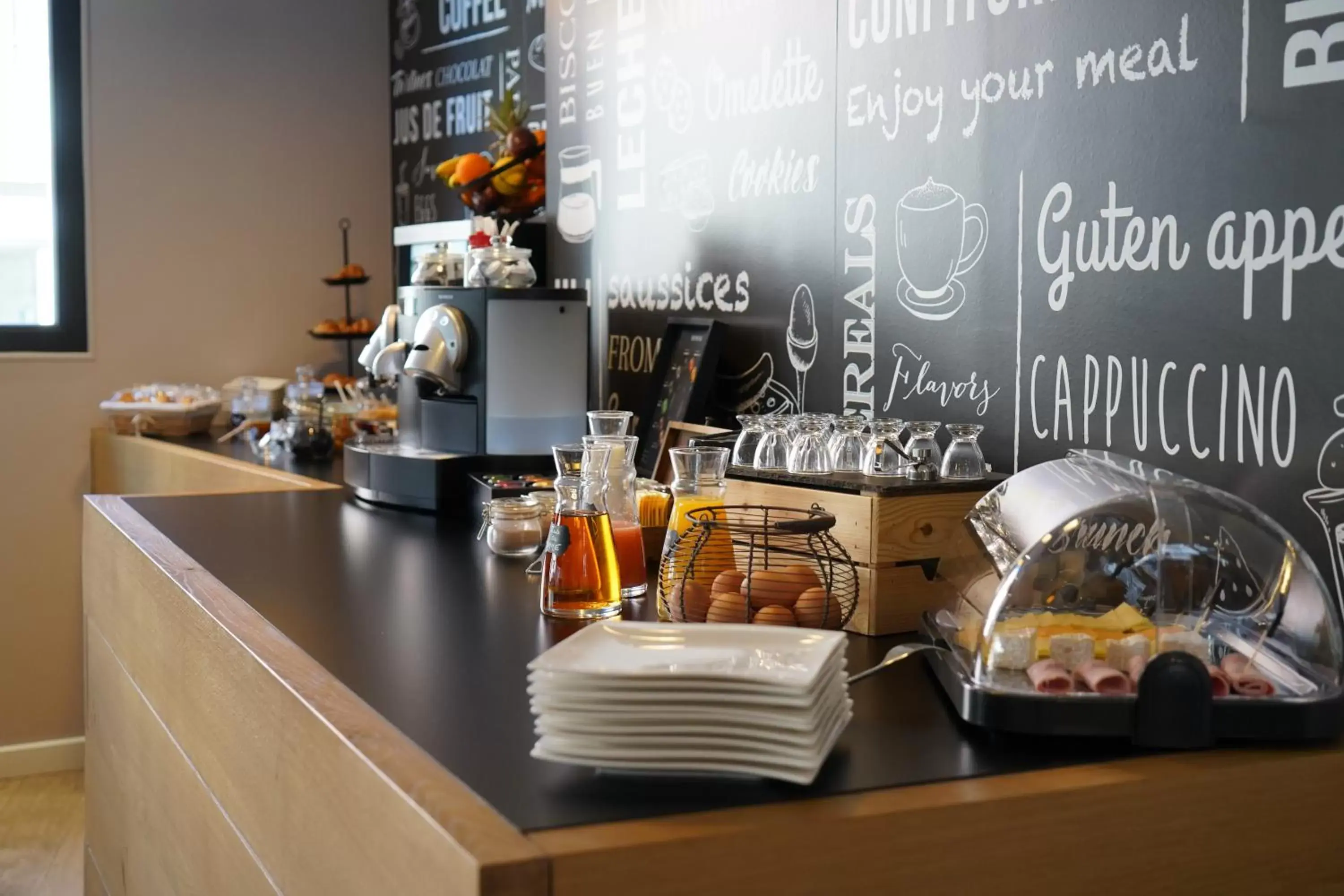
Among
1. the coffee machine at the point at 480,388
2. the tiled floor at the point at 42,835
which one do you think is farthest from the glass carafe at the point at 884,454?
the tiled floor at the point at 42,835

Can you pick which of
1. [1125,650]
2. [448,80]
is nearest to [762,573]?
[1125,650]

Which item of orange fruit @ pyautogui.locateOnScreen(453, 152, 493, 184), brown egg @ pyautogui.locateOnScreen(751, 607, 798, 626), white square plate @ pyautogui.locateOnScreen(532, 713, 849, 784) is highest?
orange fruit @ pyautogui.locateOnScreen(453, 152, 493, 184)

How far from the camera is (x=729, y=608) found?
1419 millimetres

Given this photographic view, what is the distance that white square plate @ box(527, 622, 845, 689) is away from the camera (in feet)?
3.22

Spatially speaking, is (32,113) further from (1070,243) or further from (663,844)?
(663,844)

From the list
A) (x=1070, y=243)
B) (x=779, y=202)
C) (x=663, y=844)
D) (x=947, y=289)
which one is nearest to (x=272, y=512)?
(x=779, y=202)

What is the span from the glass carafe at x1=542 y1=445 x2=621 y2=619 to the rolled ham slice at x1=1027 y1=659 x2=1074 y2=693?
58cm

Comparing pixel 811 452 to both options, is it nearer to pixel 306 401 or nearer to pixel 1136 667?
pixel 1136 667

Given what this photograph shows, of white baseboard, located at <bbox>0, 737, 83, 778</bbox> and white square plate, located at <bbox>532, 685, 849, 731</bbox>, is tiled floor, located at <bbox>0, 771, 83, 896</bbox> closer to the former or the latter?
white baseboard, located at <bbox>0, 737, 83, 778</bbox>

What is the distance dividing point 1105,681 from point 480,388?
60.4 inches

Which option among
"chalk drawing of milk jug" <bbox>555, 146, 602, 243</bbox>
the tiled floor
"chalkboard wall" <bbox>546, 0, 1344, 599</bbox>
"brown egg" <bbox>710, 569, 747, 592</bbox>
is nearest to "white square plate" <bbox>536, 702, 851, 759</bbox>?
"brown egg" <bbox>710, 569, 747, 592</bbox>

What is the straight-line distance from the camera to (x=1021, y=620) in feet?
3.82

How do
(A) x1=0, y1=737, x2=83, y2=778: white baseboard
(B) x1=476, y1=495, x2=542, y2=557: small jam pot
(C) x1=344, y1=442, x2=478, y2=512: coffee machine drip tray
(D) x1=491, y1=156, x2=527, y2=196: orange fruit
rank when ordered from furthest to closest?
(A) x1=0, y1=737, x2=83, y2=778: white baseboard → (D) x1=491, y1=156, x2=527, y2=196: orange fruit → (C) x1=344, y1=442, x2=478, y2=512: coffee machine drip tray → (B) x1=476, y1=495, x2=542, y2=557: small jam pot

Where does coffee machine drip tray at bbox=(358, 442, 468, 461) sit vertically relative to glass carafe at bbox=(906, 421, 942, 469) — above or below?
below
